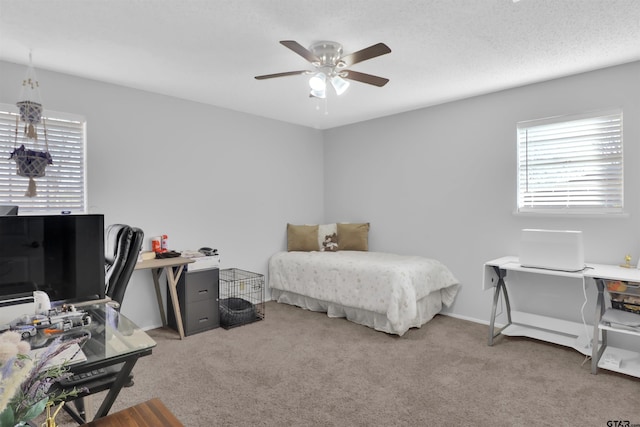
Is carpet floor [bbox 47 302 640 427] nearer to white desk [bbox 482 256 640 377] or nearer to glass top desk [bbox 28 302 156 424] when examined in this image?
white desk [bbox 482 256 640 377]

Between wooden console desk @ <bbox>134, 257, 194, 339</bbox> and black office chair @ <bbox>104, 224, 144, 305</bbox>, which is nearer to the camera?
black office chair @ <bbox>104, 224, 144, 305</bbox>

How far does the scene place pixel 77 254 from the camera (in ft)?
5.24

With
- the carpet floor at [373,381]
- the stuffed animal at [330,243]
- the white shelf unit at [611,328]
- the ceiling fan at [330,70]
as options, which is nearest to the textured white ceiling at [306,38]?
the ceiling fan at [330,70]

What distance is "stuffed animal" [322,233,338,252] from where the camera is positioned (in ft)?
15.1

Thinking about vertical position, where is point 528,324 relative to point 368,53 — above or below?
below

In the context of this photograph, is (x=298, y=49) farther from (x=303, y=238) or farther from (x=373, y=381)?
(x=303, y=238)

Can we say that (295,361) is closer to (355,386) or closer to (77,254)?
(355,386)

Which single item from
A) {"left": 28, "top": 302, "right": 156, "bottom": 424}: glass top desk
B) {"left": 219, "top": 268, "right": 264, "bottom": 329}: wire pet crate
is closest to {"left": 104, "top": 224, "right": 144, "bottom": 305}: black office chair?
{"left": 28, "top": 302, "right": 156, "bottom": 424}: glass top desk

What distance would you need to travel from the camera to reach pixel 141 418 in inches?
43.8

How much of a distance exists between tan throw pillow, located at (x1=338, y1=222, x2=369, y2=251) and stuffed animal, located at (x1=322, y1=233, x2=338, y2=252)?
8cm

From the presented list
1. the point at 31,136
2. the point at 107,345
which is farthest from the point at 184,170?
the point at 107,345

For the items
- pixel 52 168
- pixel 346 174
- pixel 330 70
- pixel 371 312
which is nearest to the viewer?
pixel 330 70

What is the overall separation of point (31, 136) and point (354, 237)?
341cm

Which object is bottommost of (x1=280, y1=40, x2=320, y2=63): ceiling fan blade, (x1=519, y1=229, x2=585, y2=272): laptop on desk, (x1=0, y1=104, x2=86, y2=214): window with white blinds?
(x1=519, y1=229, x2=585, y2=272): laptop on desk
